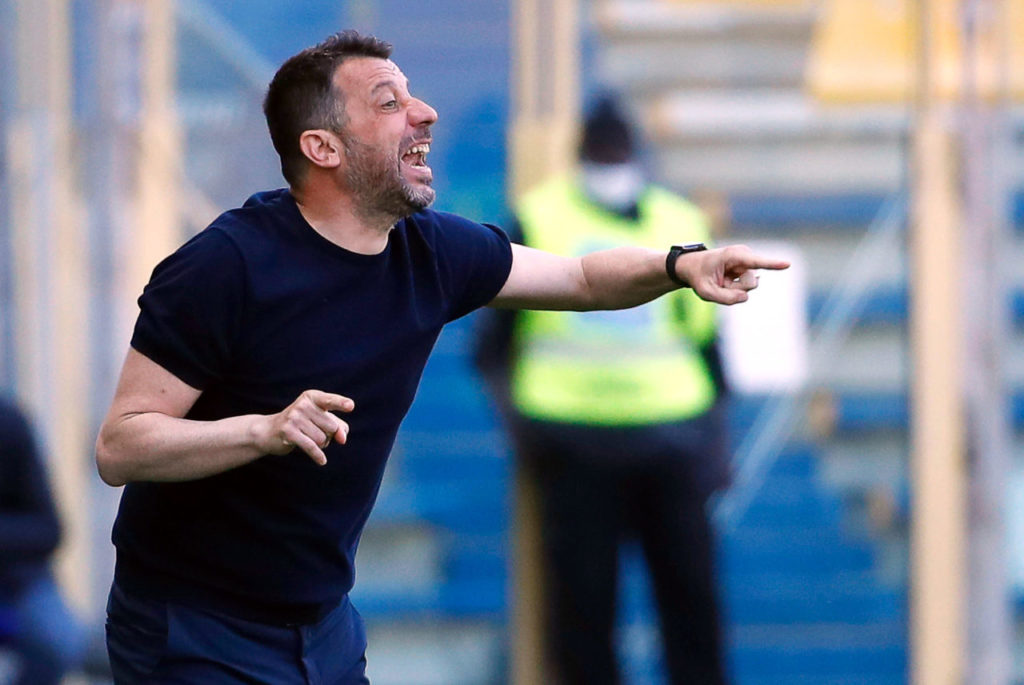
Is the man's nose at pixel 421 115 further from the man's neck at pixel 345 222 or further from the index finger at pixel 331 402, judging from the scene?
the index finger at pixel 331 402

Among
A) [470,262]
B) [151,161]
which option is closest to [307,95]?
[470,262]

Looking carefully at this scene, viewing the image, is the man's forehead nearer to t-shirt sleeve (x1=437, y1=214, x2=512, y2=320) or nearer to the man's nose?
the man's nose

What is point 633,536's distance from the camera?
562cm

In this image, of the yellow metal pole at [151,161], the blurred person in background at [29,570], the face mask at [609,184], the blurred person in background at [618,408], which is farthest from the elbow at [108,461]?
the yellow metal pole at [151,161]

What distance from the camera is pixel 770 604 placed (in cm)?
604

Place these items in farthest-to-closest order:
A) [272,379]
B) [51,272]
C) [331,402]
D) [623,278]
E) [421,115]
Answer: [51,272] → [623,278] → [421,115] → [272,379] → [331,402]

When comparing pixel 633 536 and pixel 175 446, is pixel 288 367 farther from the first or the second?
pixel 633 536

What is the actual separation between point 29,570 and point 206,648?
7.73 feet

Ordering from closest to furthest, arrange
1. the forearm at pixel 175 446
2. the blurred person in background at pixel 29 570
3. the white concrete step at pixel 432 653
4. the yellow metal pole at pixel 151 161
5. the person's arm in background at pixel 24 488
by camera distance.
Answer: the forearm at pixel 175 446, the blurred person in background at pixel 29 570, the person's arm in background at pixel 24 488, the white concrete step at pixel 432 653, the yellow metal pole at pixel 151 161

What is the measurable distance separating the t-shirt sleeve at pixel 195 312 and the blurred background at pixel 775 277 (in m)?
2.99

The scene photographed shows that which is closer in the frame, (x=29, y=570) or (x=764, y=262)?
(x=764, y=262)

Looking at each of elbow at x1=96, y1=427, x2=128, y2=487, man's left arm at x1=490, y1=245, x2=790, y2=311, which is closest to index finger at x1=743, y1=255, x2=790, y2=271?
man's left arm at x1=490, y1=245, x2=790, y2=311

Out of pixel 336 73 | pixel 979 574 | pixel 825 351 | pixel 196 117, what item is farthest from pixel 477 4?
pixel 336 73

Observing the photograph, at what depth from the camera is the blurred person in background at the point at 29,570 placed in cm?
508
